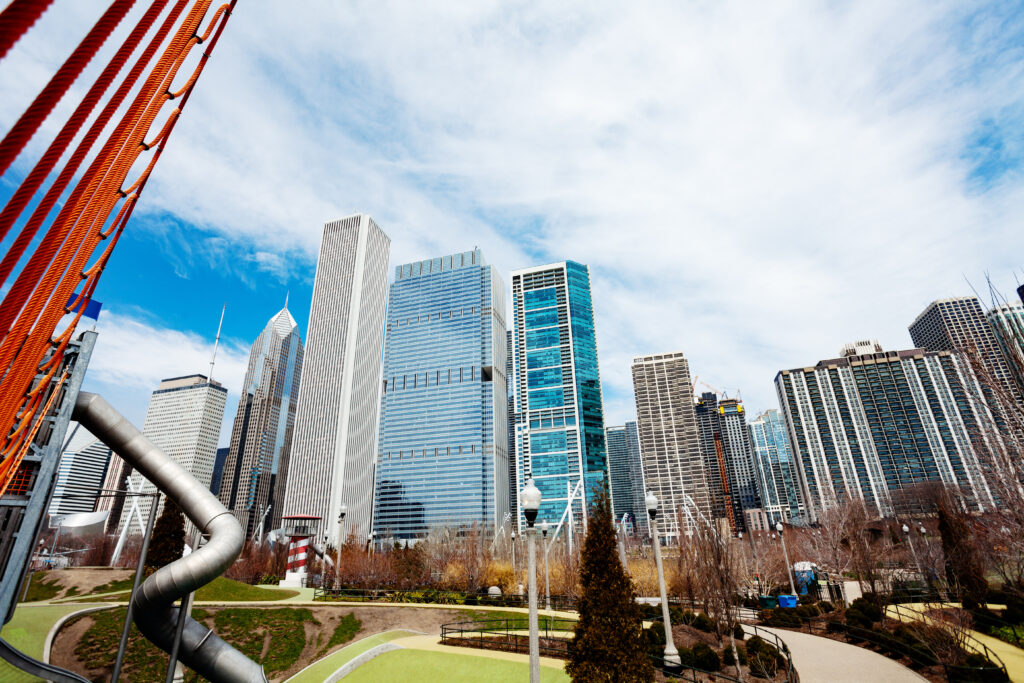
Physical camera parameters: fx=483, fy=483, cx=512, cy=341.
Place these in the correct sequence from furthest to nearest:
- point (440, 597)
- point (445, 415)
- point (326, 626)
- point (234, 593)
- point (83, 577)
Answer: point (445, 415), point (440, 597), point (234, 593), point (83, 577), point (326, 626)

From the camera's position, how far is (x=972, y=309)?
558 ft

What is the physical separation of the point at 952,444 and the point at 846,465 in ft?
84.2

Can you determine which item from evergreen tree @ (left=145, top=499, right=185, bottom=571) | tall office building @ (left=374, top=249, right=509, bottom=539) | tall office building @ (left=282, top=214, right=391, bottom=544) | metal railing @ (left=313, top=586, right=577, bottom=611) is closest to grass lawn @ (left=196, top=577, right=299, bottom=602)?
metal railing @ (left=313, top=586, right=577, bottom=611)

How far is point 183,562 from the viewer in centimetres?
1191

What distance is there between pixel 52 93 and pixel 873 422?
181 meters

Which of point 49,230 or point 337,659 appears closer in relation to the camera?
point 49,230

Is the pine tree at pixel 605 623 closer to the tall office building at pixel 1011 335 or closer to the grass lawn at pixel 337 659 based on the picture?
the tall office building at pixel 1011 335

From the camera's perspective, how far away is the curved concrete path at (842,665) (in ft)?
57.7

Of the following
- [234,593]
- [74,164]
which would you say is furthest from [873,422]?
[74,164]

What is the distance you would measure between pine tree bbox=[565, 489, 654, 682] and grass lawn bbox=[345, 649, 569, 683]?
4.57 meters

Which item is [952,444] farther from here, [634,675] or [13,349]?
[13,349]

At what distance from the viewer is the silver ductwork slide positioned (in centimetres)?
1191

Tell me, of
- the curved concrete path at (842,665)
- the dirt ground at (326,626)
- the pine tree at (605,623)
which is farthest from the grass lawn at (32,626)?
the curved concrete path at (842,665)

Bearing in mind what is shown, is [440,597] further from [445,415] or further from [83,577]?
[445,415]
